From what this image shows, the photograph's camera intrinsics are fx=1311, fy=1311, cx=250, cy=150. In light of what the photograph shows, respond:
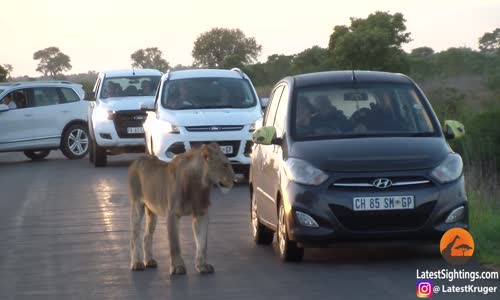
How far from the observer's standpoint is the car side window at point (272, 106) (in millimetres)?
13492

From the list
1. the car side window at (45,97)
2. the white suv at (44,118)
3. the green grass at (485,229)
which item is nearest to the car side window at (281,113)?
the green grass at (485,229)

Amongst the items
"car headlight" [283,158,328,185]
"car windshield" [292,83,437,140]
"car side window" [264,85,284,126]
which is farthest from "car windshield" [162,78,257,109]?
"car headlight" [283,158,328,185]

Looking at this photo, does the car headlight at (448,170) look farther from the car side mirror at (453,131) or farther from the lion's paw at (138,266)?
the lion's paw at (138,266)

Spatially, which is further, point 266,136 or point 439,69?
point 439,69

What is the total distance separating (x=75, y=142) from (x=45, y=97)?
1.33 meters

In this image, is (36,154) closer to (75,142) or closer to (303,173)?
(75,142)

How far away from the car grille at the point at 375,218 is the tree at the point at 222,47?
70617mm

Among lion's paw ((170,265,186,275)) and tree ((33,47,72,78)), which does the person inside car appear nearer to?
lion's paw ((170,265,186,275))

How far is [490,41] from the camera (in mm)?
77375

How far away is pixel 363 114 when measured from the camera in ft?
41.1

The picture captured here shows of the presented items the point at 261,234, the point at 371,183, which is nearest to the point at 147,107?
the point at 261,234

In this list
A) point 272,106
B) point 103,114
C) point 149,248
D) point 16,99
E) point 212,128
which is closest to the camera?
point 149,248

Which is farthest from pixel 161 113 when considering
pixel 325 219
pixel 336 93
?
pixel 325 219

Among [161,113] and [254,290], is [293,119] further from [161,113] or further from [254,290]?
[161,113]
